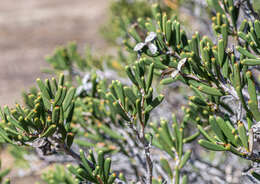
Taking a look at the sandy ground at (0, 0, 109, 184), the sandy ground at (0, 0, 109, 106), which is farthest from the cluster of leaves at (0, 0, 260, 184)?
the sandy ground at (0, 0, 109, 106)

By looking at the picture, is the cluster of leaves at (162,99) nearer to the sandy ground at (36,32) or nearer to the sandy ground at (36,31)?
the sandy ground at (36,32)

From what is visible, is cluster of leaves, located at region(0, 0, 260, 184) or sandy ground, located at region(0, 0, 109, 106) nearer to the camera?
cluster of leaves, located at region(0, 0, 260, 184)

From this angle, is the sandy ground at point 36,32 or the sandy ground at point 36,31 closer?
the sandy ground at point 36,32

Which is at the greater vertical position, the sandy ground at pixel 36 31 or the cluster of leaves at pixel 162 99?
the sandy ground at pixel 36 31

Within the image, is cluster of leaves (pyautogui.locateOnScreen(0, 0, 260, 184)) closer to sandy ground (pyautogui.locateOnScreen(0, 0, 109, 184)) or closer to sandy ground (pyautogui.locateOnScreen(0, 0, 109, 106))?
sandy ground (pyautogui.locateOnScreen(0, 0, 109, 184))

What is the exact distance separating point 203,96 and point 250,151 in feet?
1.01

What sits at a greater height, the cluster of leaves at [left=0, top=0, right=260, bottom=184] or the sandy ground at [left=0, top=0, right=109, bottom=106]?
the sandy ground at [left=0, top=0, right=109, bottom=106]

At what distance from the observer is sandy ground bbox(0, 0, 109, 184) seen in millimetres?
10734

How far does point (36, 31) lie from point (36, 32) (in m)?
0.13

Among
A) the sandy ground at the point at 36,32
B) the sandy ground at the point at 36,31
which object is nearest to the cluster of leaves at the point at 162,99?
the sandy ground at the point at 36,32

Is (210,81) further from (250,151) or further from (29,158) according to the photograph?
(29,158)

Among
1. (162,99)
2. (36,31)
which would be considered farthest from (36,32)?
(162,99)

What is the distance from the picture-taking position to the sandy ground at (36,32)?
10.7m

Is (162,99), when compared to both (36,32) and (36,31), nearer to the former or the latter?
(36,32)
